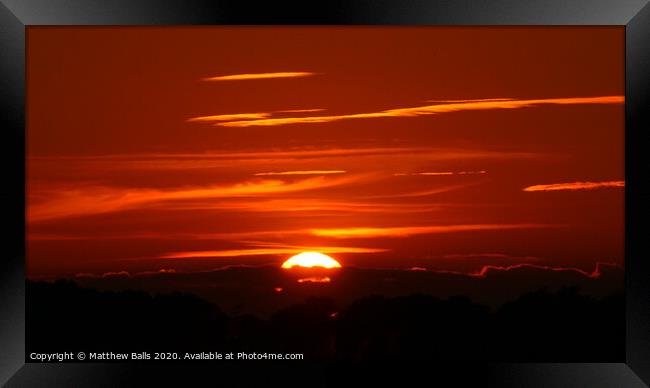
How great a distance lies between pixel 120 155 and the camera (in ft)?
9.17

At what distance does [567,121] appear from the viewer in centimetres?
279

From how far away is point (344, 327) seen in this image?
280 centimetres

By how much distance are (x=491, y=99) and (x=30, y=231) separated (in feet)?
6.00

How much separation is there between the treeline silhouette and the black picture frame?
0.06 meters

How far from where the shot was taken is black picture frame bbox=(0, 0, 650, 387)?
274cm

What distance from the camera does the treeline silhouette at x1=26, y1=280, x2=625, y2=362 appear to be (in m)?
2.79

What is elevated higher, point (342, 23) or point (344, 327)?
point (342, 23)

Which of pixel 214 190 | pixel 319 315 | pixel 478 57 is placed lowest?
pixel 319 315

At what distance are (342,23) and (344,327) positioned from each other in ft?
3.79

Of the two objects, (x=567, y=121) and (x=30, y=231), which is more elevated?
(x=567, y=121)

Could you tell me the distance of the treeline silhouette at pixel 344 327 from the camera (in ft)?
9.16

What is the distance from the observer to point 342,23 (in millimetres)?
2756

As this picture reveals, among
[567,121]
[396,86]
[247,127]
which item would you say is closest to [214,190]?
[247,127]

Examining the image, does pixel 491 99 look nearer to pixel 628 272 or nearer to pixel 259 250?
pixel 628 272
